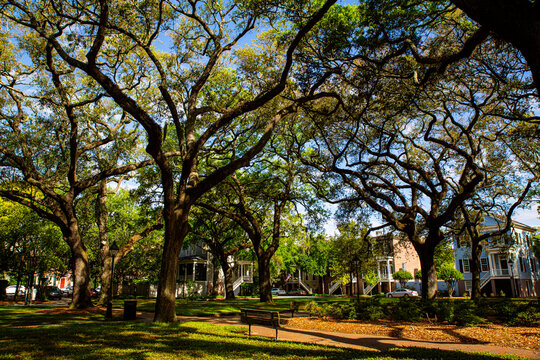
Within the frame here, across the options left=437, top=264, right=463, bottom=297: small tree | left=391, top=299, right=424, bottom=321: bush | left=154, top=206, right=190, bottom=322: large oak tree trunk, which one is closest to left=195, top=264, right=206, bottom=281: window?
left=437, top=264, right=463, bottom=297: small tree

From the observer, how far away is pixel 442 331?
34.4 ft

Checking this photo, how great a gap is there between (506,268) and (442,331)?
4019 cm

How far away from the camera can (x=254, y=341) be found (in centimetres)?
817

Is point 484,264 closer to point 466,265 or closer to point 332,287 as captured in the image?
point 466,265

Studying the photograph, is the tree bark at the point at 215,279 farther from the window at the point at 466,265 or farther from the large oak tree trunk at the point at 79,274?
the window at the point at 466,265

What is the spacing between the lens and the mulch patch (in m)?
9.15

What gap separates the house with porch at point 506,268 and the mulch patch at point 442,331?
30708 mm

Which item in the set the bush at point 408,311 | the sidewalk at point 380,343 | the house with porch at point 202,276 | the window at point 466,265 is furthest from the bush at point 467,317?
the window at point 466,265

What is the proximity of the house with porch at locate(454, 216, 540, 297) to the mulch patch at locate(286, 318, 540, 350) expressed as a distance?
101 feet

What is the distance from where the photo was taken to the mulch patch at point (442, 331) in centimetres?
915

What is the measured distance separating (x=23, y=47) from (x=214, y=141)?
10685mm

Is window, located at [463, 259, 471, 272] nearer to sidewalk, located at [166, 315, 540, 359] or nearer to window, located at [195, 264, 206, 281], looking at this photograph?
window, located at [195, 264, 206, 281]

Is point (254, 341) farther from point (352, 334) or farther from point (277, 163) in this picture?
point (277, 163)

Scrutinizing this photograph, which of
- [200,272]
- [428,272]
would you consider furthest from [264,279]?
[200,272]
